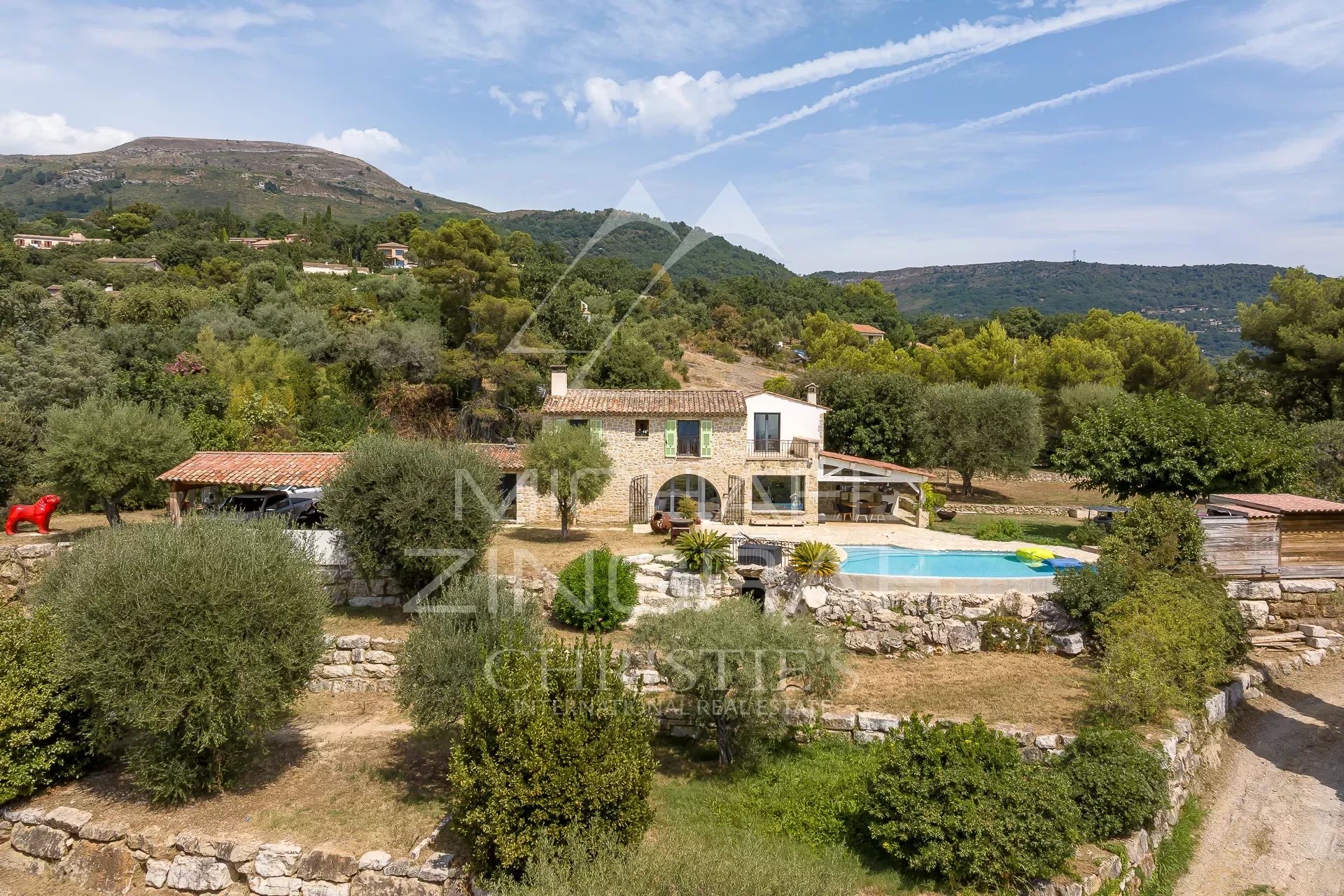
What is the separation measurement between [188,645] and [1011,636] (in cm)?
1490

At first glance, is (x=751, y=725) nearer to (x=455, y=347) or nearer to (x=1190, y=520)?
(x=1190, y=520)

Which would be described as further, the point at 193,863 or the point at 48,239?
the point at 48,239

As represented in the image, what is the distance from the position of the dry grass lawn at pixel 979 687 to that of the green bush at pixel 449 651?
6165mm

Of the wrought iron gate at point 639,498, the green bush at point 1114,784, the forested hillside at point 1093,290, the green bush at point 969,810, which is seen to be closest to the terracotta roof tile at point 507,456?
the wrought iron gate at point 639,498

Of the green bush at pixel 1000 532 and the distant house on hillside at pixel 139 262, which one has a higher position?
the distant house on hillside at pixel 139 262

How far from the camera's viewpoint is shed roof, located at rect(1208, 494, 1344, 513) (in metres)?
16.6

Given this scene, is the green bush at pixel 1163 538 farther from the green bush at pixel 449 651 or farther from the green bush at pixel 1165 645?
the green bush at pixel 449 651

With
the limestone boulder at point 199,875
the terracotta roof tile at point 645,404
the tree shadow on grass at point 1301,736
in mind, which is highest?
the terracotta roof tile at point 645,404

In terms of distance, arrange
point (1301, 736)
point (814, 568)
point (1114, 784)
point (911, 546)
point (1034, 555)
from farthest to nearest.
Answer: point (911, 546)
point (1034, 555)
point (814, 568)
point (1301, 736)
point (1114, 784)

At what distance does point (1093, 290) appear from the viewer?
447 feet

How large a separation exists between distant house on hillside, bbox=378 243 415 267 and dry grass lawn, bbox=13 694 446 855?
78.7 meters

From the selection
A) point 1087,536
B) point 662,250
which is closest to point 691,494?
point 1087,536

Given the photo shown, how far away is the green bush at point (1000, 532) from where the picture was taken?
2205cm

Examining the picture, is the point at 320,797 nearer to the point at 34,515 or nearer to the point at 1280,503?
the point at 34,515
